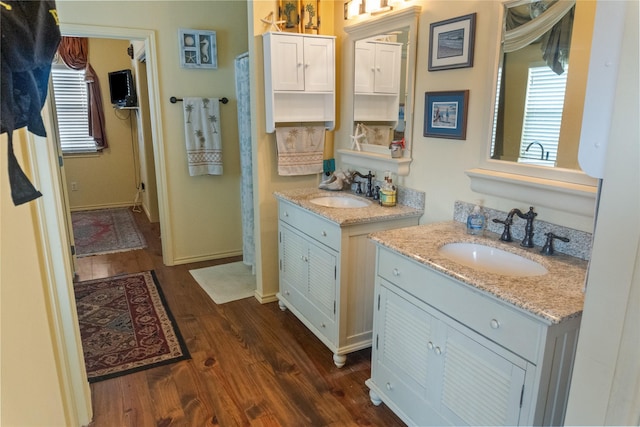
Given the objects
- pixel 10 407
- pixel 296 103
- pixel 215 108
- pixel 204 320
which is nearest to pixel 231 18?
pixel 215 108

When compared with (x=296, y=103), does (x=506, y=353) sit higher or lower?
lower

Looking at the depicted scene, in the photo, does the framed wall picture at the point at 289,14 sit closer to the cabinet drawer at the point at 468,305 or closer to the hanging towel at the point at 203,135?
the hanging towel at the point at 203,135

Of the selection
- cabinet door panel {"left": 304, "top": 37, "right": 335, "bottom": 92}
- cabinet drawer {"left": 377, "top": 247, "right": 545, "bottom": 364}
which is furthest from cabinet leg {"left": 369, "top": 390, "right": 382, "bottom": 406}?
cabinet door panel {"left": 304, "top": 37, "right": 335, "bottom": 92}

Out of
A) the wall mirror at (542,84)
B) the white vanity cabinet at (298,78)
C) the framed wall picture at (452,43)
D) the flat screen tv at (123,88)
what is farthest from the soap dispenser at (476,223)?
the flat screen tv at (123,88)

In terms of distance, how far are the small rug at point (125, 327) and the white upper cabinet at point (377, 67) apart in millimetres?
1972

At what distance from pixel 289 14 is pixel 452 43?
48.7 inches

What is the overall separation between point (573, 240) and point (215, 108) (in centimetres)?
304

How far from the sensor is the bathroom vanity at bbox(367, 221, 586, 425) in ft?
4.16

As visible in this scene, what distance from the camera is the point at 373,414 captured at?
6.64 feet

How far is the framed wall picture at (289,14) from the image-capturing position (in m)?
2.79

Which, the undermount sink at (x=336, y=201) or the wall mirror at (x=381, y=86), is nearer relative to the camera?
the wall mirror at (x=381, y=86)

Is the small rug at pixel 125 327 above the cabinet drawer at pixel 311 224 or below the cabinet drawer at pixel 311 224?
below

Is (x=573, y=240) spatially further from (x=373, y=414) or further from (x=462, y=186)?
(x=373, y=414)

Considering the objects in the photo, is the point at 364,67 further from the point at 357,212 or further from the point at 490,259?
the point at 490,259
